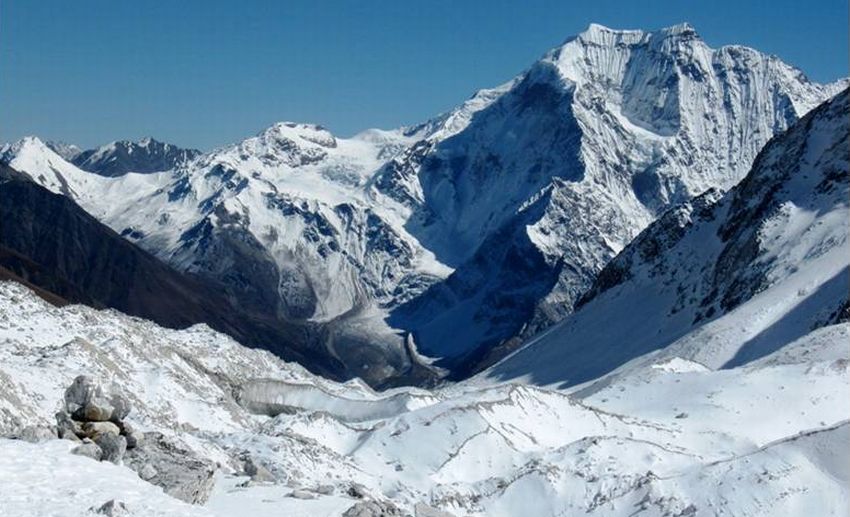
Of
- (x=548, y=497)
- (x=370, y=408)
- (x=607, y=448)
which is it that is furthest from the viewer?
(x=370, y=408)

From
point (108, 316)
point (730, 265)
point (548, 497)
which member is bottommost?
point (548, 497)

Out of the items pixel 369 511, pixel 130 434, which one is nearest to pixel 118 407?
pixel 130 434

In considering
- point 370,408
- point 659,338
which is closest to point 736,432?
point 370,408

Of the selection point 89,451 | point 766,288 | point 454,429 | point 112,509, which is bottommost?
point 112,509

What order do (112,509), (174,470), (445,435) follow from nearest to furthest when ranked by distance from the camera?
(112,509)
(174,470)
(445,435)

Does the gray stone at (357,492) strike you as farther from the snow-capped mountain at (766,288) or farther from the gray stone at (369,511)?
the snow-capped mountain at (766,288)

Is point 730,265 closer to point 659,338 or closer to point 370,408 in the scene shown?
point 659,338

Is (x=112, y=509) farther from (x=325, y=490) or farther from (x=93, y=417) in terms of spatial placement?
(x=325, y=490)

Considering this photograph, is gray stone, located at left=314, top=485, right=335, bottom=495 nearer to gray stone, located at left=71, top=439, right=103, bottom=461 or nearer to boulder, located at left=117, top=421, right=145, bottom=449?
boulder, located at left=117, top=421, right=145, bottom=449
